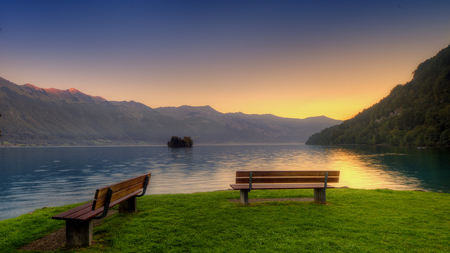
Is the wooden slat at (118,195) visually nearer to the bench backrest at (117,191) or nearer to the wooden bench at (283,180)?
the bench backrest at (117,191)

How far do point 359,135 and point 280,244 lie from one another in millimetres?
213910

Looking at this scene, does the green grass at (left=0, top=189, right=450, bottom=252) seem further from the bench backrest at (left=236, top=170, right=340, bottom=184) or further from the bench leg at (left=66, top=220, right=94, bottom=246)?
the bench backrest at (left=236, top=170, right=340, bottom=184)

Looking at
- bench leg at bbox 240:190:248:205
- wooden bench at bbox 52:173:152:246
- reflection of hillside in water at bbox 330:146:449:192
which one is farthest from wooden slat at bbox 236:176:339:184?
reflection of hillside in water at bbox 330:146:449:192

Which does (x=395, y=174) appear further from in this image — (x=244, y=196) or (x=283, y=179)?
(x=244, y=196)

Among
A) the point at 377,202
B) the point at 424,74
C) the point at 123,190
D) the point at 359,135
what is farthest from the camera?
the point at 359,135

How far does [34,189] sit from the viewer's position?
23406mm

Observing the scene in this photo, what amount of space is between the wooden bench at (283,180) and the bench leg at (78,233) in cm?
534

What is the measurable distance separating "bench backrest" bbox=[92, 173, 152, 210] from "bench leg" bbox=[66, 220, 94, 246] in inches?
21.7

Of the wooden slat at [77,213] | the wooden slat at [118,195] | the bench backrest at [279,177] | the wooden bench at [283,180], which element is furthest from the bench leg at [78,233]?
the bench backrest at [279,177]

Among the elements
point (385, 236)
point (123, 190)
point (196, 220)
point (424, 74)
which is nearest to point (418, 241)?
point (385, 236)

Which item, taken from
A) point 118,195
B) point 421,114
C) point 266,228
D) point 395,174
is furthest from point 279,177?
point 421,114

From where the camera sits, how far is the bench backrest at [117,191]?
6.15 m

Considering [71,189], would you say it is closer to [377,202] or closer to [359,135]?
[377,202]

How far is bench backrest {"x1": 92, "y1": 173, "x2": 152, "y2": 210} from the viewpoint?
615cm
